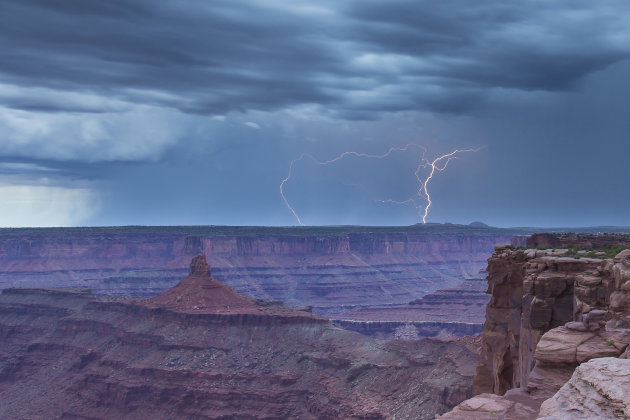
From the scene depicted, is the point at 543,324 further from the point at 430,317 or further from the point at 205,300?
the point at 430,317

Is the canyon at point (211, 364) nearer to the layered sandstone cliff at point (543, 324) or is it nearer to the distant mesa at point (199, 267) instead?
the distant mesa at point (199, 267)

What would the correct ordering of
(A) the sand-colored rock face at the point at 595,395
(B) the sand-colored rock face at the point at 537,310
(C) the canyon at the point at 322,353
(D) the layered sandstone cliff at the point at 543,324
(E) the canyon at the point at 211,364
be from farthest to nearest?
(E) the canyon at the point at 211,364 < (B) the sand-colored rock face at the point at 537,310 < (C) the canyon at the point at 322,353 < (D) the layered sandstone cliff at the point at 543,324 < (A) the sand-colored rock face at the point at 595,395

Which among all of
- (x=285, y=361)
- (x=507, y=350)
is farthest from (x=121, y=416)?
(x=507, y=350)

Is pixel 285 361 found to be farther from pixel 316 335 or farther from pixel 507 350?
pixel 507 350

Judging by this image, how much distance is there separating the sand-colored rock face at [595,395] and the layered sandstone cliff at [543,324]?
0.24 m

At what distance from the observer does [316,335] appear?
333 ft

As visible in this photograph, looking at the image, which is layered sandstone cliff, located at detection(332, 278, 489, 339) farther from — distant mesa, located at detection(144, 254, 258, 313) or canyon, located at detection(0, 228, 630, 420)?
distant mesa, located at detection(144, 254, 258, 313)

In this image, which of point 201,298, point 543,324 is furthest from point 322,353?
point 543,324

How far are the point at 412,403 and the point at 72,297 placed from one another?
78.9 meters

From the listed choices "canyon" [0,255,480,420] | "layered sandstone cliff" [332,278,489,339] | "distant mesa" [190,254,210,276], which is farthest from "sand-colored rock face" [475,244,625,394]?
"layered sandstone cliff" [332,278,489,339]

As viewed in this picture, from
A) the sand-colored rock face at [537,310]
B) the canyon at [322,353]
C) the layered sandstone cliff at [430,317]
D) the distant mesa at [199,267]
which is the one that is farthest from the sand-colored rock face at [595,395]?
the layered sandstone cliff at [430,317]

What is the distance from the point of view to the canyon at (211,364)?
260 ft

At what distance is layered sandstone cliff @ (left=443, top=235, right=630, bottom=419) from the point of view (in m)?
18.2

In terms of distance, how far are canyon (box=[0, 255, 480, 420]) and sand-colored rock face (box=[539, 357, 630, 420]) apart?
54137 mm
